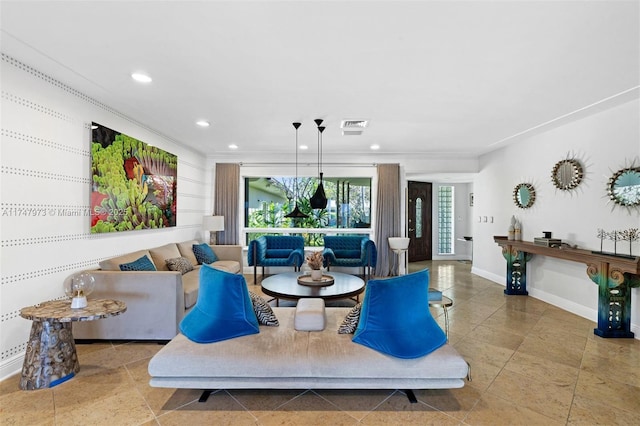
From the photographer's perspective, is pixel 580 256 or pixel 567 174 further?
pixel 567 174

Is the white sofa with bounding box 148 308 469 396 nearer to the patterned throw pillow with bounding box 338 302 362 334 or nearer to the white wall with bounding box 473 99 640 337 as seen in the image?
the patterned throw pillow with bounding box 338 302 362 334

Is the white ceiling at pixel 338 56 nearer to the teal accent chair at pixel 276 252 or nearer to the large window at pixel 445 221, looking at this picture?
the teal accent chair at pixel 276 252

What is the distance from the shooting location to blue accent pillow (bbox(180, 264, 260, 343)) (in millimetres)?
2482

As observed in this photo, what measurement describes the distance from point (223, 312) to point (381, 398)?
1.36 m

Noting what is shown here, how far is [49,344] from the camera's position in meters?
2.55

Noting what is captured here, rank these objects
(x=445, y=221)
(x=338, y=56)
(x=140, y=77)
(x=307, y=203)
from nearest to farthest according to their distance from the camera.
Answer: (x=338, y=56), (x=140, y=77), (x=307, y=203), (x=445, y=221)

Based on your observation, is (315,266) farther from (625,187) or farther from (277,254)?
(625,187)

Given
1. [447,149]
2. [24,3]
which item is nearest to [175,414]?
[24,3]

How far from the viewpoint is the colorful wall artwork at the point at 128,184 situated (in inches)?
143

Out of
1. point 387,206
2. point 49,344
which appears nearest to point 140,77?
point 49,344

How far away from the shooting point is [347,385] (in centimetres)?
229

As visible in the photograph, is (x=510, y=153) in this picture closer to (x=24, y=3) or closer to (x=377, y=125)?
(x=377, y=125)

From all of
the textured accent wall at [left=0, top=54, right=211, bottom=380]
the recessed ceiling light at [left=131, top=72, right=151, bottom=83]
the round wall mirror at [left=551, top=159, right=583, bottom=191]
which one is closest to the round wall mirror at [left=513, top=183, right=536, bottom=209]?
the round wall mirror at [left=551, top=159, right=583, bottom=191]

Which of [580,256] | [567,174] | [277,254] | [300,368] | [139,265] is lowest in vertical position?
[300,368]
